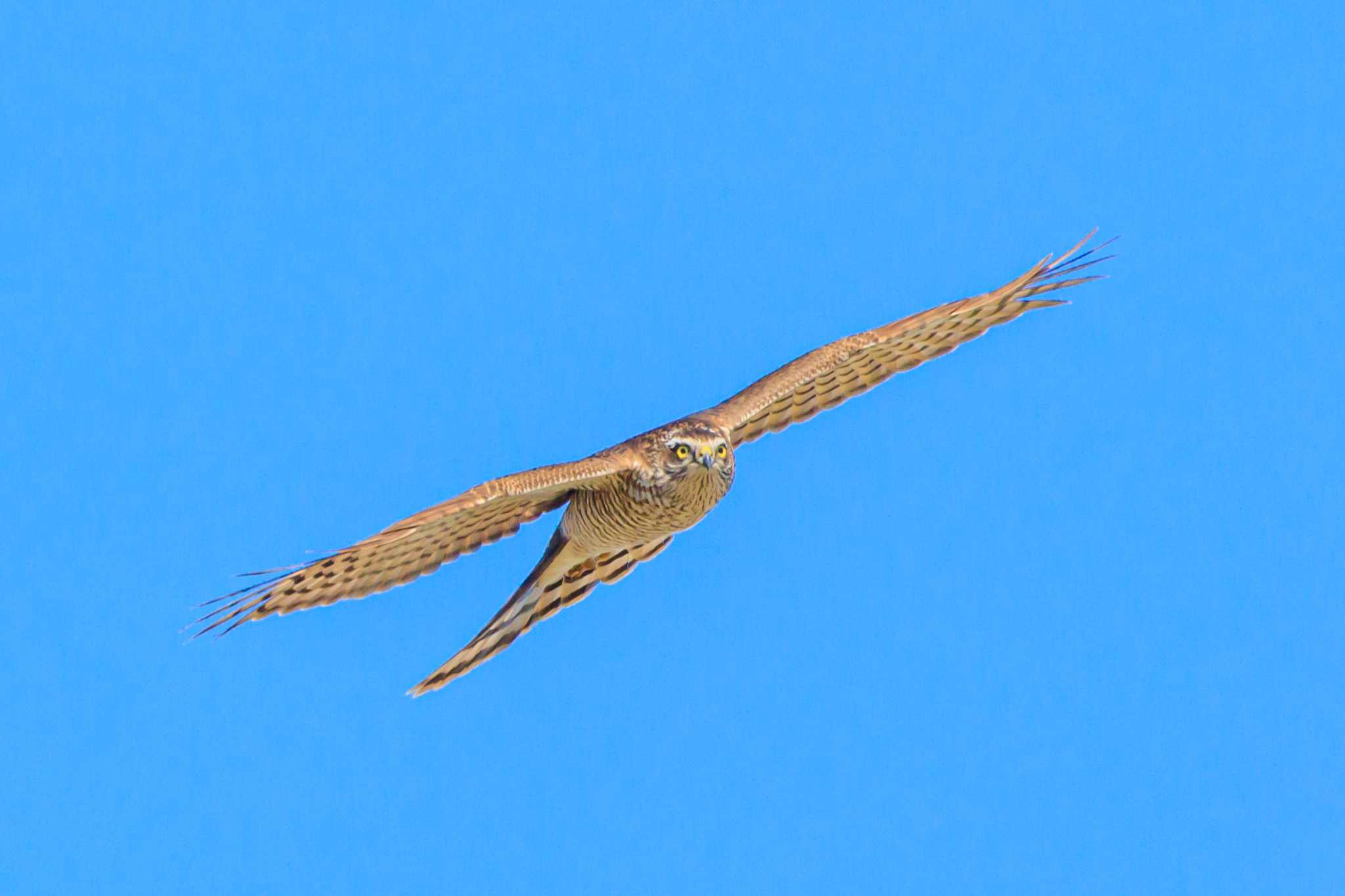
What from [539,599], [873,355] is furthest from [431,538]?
[873,355]

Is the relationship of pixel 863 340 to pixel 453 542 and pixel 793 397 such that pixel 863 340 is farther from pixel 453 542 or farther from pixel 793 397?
pixel 453 542

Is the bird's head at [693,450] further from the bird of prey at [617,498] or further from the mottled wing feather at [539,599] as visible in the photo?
the mottled wing feather at [539,599]

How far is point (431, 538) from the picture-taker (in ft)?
33.7

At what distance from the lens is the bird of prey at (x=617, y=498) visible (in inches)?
383

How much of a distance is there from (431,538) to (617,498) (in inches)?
45.3

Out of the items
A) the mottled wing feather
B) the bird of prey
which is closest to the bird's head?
the bird of prey

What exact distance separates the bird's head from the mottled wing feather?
4.13ft

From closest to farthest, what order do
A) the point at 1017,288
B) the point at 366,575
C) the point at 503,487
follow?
1. the point at 503,487
2. the point at 366,575
3. the point at 1017,288

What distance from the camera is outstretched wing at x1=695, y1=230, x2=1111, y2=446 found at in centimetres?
1067

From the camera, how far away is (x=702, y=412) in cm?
1050

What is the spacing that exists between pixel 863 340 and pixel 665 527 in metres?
1.76

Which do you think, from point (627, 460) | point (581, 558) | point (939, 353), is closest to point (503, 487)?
point (627, 460)

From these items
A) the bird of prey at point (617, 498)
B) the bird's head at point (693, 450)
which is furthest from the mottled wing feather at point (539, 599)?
the bird's head at point (693, 450)

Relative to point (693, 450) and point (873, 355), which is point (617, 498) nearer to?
point (693, 450)
